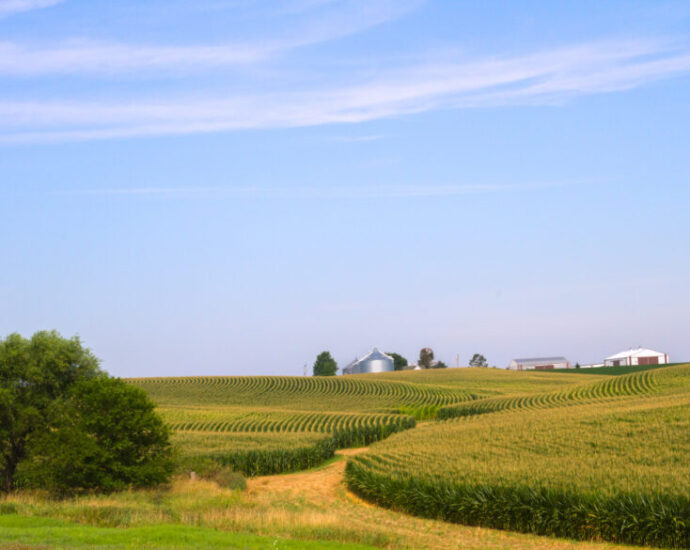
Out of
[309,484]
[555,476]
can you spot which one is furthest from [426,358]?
[555,476]

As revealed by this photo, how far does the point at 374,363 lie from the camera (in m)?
163

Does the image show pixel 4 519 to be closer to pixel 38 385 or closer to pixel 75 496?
pixel 75 496

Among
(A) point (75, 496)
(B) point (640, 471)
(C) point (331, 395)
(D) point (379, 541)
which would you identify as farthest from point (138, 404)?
(C) point (331, 395)

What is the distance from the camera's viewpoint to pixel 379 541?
16516 mm

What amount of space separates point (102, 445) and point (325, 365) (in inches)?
6180

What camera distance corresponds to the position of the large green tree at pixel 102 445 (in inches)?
1078

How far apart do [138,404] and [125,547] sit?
16.2m

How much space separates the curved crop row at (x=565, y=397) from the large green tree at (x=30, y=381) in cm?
4131

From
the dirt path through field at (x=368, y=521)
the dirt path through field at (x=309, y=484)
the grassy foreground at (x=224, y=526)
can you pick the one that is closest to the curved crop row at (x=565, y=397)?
the dirt path through field at (x=309, y=484)

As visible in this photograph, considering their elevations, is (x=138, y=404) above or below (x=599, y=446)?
above

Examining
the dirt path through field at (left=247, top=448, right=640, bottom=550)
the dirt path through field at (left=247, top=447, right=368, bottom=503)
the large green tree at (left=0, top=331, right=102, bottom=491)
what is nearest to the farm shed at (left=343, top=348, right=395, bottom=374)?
the dirt path through field at (left=247, top=447, right=368, bottom=503)

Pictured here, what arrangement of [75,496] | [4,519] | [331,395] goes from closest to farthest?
[4,519] → [75,496] → [331,395]

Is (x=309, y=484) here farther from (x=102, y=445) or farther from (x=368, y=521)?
(x=368, y=521)

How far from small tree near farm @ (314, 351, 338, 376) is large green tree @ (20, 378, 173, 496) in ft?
503
